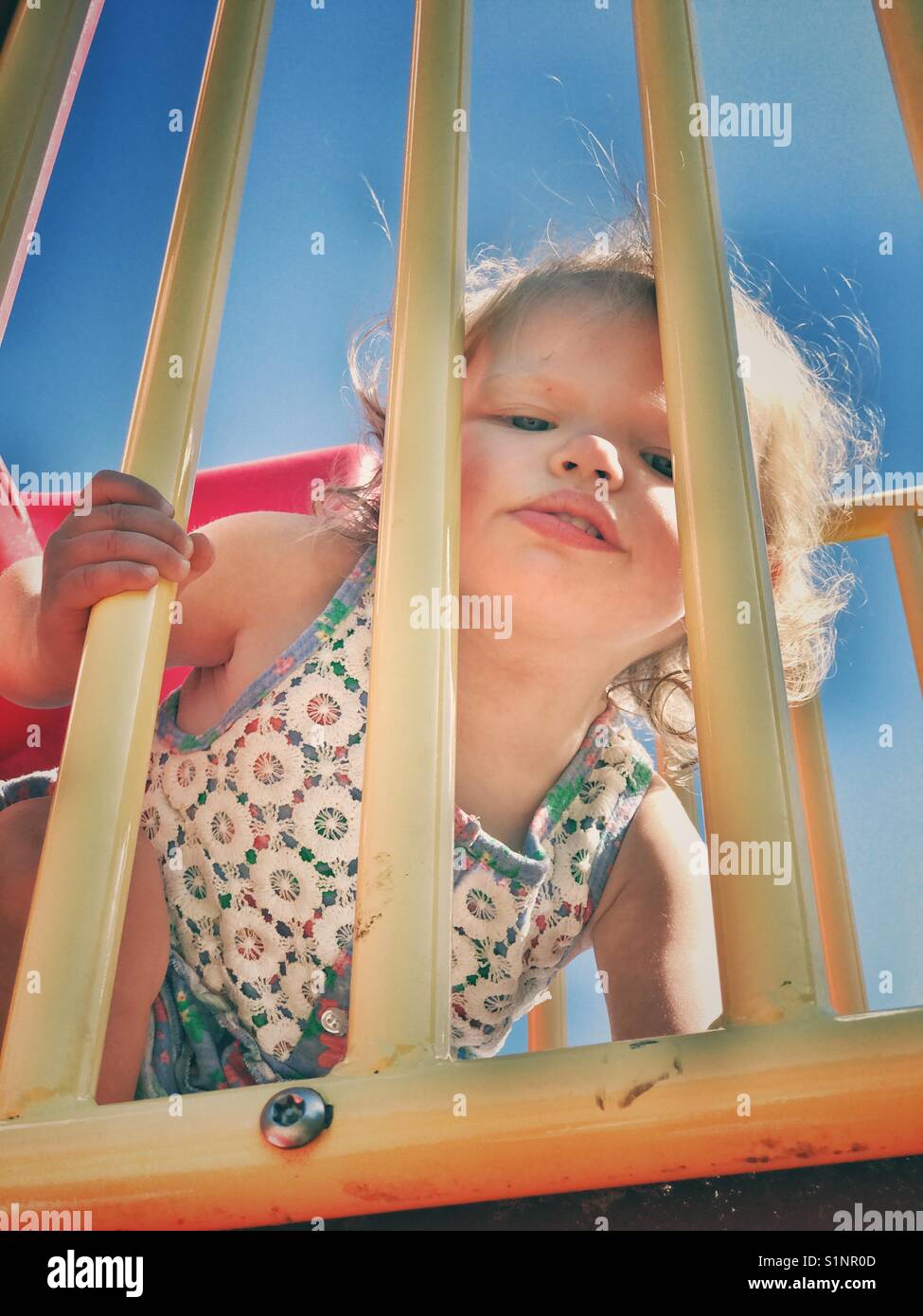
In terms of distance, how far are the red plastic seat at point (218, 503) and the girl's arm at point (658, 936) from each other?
0.71 metres

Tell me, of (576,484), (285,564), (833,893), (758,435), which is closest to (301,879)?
(285,564)

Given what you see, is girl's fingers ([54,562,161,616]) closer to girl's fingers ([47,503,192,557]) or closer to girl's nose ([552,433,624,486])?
girl's fingers ([47,503,192,557])

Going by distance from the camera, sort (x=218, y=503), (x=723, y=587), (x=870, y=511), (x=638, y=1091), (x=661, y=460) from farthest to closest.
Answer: (x=218, y=503) < (x=870, y=511) < (x=661, y=460) < (x=723, y=587) < (x=638, y=1091)

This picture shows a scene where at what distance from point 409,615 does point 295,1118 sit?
0.81 ft

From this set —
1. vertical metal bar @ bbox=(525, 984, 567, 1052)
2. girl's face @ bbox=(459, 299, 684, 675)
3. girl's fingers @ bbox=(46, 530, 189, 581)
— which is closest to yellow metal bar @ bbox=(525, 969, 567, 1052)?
vertical metal bar @ bbox=(525, 984, 567, 1052)

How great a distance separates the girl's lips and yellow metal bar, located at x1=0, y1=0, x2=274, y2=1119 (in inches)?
20.5

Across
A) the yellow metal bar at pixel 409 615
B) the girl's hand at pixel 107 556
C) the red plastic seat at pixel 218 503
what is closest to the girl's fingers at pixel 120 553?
the girl's hand at pixel 107 556

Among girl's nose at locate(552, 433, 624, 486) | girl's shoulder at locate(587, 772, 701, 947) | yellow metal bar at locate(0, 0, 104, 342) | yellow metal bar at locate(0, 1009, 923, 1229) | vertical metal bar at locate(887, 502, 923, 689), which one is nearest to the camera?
yellow metal bar at locate(0, 1009, 923, 1229)

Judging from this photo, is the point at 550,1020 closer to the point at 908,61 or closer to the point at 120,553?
the point at 120,553

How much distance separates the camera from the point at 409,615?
0.59 metres

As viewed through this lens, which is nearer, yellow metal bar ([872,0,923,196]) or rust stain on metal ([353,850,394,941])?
rust stain on metal ([353,850,394,941])

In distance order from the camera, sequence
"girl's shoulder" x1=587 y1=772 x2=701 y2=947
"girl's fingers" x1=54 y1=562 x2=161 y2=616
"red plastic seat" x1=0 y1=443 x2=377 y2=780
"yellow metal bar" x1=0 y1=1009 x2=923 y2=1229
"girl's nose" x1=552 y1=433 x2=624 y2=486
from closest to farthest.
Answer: "yellow metal bar" x1=0 y1=1009 x2=923 y2=1229 < "girl's fingers" x1=54 y1=562 x2=161 y2=616 < "girl's nose" x1=552 y1=433 x2=624 y2=486 < "girl's shoulder" x1=587 y1=772 x2=701 y2=947 < "red plastic seat" x1=0 y1=443 x2=377 y2=780

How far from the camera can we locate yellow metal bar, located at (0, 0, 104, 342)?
803 mm

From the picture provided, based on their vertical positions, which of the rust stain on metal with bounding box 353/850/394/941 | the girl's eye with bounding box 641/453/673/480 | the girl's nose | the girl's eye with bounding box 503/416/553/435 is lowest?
the rust stain on metal with bounding box 353/850/394/941
